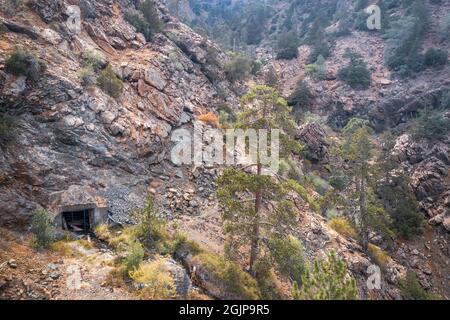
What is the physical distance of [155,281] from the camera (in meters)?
11.9

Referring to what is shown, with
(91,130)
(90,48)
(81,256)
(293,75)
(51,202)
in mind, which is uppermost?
(293,75)

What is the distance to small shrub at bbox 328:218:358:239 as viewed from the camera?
71.2ft

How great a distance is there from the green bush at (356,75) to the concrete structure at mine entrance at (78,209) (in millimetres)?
37145

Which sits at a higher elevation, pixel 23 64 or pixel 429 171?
pixel 23 64

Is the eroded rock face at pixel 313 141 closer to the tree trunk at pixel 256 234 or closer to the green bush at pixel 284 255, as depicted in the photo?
the tree trunk at pixel 256 234

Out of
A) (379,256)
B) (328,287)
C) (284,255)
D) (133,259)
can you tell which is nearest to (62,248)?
(133,259)

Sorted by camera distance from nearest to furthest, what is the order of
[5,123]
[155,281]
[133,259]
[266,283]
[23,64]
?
[155,281]
[133,259]
[266,283]
[5,123]
[23,64]

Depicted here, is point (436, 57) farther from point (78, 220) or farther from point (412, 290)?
point (78, 220)

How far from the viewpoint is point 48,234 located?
1367cm

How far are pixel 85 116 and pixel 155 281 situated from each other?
10701 millimetres

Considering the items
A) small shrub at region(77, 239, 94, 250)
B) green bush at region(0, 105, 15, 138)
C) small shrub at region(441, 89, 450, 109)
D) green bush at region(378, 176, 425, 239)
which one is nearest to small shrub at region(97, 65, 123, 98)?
green bush at region(0, 105, 15, 138)
